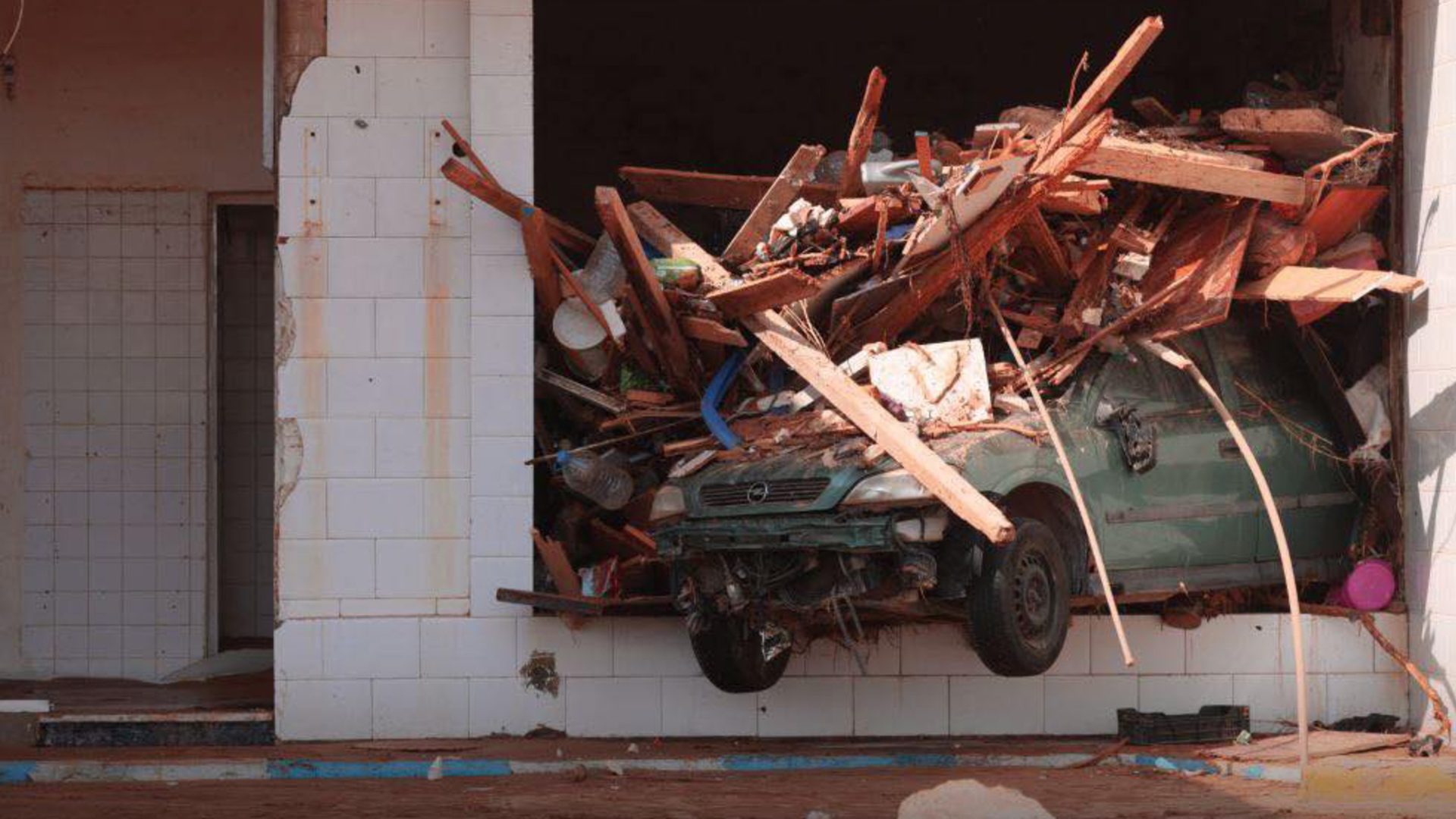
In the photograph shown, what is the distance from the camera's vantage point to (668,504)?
32.6ft

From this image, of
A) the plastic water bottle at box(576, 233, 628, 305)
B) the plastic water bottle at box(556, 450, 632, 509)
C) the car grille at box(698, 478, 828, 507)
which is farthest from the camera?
the plastic water bottle at box(576, 233, 628, 305)

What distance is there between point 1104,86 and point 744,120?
7.06 meters

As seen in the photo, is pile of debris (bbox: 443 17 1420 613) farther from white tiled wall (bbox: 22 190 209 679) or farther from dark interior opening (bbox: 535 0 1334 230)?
dark interior opening (bbox: 535 0 1334 230)

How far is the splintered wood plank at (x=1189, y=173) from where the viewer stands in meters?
10.6

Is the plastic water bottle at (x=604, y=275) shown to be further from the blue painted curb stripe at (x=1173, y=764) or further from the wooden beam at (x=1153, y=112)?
the blue painted curb stripe at (x=1173, y=764)

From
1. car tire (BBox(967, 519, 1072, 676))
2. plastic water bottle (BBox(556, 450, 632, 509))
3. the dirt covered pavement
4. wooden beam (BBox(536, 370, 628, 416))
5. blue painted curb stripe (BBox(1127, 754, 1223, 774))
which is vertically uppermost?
wooden beam (BBox(536, 370, 628, 416))

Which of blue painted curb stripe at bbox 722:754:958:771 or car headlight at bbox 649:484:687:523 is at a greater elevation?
car headlight at bbox 649:484:687:523

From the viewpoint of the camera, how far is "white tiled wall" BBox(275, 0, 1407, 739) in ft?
36.0

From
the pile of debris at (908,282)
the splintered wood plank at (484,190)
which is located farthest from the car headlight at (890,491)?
the splintered wood plank at (484,190)

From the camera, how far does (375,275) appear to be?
1109 centimetres

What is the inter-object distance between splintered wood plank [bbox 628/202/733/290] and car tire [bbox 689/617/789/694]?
6.16 ft

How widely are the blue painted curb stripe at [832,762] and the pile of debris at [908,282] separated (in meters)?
0.99

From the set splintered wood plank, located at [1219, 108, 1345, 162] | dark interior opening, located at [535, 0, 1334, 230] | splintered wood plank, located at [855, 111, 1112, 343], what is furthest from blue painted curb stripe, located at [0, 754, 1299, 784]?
dark interior opening, located at [535, 0, 1334, 230]

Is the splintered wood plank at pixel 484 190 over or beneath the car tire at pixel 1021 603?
over
